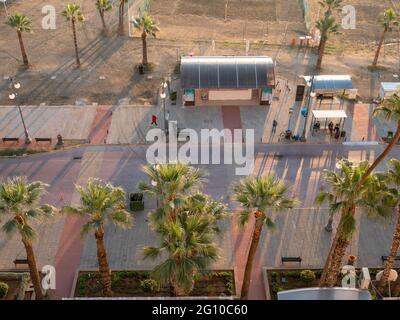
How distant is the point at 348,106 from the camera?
4888cm

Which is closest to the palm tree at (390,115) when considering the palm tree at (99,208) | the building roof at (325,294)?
the building roof at (325,294)

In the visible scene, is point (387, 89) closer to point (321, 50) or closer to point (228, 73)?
point (321, 50)

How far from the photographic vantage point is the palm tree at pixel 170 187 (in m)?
23.8

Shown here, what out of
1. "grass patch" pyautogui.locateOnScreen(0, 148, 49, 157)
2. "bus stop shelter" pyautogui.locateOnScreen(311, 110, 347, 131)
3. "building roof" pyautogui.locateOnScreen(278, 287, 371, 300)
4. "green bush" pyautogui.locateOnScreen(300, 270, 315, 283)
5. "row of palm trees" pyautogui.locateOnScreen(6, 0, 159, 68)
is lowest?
"green bush" pyautogui.locateOnScreen(300, 270, 315, 283)

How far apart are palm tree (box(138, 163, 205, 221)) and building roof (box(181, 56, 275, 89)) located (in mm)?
23342

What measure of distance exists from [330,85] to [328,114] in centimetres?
612

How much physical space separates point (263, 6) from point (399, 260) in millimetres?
53631

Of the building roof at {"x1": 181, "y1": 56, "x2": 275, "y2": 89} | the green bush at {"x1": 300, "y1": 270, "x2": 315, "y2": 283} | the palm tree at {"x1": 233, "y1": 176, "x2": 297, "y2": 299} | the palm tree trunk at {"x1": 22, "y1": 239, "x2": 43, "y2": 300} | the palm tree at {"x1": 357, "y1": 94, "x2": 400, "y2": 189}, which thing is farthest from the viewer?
the building roof at {"x1": 181, "y1": 56, "x2": 275, "y2": 89}

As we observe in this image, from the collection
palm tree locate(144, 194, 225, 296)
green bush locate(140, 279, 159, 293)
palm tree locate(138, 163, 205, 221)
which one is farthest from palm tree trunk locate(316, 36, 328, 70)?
green bush locate(140, 279, 159, 293)

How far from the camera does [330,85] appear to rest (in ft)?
160

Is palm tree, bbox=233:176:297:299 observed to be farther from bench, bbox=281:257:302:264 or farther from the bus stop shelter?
the bus stop shelter

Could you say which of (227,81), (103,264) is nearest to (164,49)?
(227,81)

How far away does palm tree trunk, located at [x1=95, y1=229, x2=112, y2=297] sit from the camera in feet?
82.8

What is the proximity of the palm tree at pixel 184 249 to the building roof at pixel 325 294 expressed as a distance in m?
5.70
